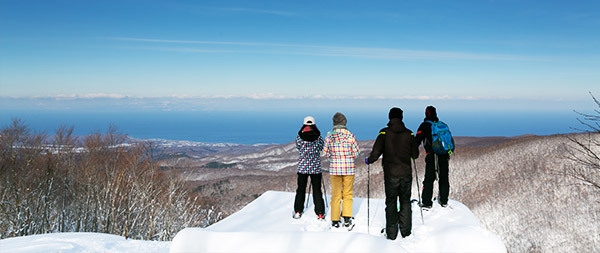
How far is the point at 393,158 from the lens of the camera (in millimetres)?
7719

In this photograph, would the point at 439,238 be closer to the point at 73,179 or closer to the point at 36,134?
the point at 73,179

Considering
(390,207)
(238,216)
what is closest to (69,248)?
(238,216)

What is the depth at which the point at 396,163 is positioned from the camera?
7.71 metres

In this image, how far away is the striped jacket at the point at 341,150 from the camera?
8.09m

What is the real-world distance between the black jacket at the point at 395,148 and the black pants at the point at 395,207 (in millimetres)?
166

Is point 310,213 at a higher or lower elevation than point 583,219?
higher

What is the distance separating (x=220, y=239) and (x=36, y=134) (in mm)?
46503

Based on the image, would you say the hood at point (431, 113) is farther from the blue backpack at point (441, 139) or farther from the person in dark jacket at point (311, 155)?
the person in dark jacket at point (311, 155)

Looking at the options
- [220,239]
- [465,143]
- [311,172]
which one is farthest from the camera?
[465,143]

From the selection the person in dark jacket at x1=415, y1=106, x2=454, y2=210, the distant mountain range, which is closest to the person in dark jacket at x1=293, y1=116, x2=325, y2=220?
the person in dark jacket at x1=415, y1=106, x2=454, y2=210

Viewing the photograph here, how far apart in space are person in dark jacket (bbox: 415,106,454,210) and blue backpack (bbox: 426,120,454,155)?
0.09 meters

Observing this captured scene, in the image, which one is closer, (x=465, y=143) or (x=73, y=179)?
(x=73, y=179)

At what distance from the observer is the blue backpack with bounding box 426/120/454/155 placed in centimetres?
910

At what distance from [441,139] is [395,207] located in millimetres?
2377
